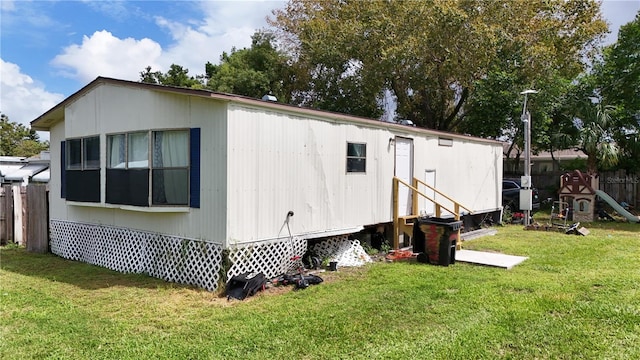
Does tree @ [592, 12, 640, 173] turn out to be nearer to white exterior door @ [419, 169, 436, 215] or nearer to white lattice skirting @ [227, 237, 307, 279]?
white exterior door @ [419, 169, 436, 215]

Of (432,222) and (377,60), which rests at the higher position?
(377,60)

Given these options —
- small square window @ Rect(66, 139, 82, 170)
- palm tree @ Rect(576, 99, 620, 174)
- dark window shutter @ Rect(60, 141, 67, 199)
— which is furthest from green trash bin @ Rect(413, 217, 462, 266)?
palm tree @ Rect(576, 99, 620, 174)

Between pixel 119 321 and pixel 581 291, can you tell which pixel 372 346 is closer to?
pixel 119 321

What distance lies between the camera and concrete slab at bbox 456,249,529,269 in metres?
8.20

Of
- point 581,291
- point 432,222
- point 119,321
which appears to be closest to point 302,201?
point 432,222

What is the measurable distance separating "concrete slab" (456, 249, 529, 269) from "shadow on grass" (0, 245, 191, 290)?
5.27 m

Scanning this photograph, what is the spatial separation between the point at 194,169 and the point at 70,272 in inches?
134

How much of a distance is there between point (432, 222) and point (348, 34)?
1451 cm

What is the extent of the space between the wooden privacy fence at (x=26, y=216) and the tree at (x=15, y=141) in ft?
96.2

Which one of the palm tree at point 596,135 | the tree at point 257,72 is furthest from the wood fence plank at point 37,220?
the palm tree at point 596,135

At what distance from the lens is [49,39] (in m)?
12.5

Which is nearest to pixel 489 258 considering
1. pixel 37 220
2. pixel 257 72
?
pixel 37 220

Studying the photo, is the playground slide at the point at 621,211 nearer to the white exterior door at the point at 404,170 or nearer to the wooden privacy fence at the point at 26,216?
the white exterior door at the point at 404,170

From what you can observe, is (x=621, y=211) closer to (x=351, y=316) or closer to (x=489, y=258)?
(x=489, y=258)
